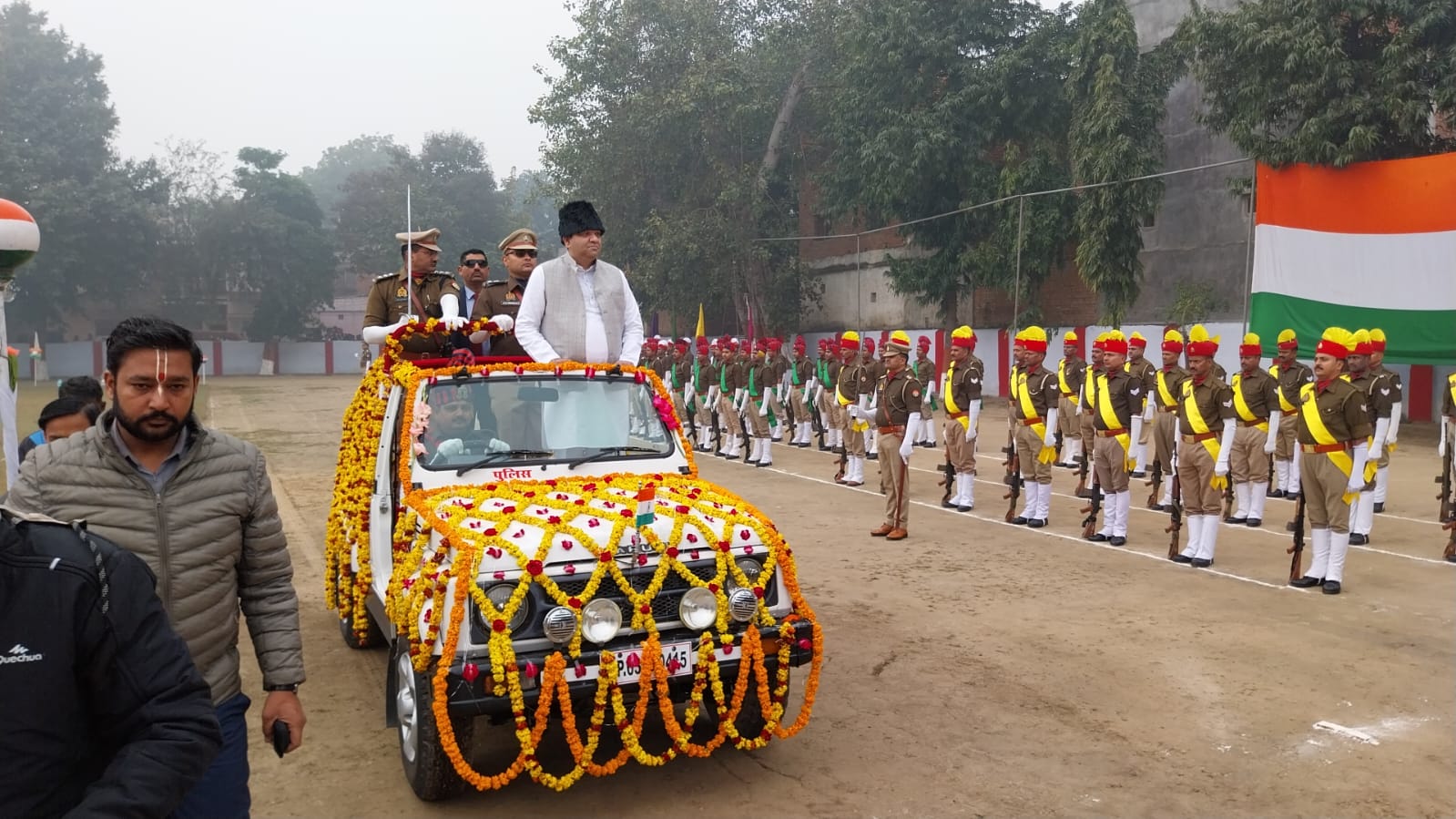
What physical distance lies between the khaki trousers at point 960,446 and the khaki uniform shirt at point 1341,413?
15.1 ft

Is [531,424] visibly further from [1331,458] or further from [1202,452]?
[1202,452]

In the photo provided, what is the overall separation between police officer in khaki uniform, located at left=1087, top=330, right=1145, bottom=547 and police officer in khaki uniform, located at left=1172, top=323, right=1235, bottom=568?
85cm

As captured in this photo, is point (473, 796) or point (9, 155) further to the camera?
point (9, 155)

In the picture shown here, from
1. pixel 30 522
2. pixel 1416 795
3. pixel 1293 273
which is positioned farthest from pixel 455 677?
pixel 1293 273

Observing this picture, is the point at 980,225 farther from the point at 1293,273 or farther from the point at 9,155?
the point at 9,155

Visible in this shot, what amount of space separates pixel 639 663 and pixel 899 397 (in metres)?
7.61

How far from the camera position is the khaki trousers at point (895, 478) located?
38.0 feet

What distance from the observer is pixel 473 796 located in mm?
4988

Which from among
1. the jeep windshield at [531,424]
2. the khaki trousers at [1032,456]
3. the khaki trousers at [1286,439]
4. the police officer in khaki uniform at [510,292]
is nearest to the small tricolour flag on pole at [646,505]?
the jeep windshield at [531,424]

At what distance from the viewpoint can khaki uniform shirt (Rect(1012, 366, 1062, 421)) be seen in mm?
12609

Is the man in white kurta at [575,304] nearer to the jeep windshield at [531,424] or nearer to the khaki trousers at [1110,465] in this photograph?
the jeep windshield at [531,424]

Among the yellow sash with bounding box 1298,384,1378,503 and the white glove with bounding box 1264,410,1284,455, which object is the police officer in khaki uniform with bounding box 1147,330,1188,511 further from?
the yellow sash with bounding box 1298,384,1378,503

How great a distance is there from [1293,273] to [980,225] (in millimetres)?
12097

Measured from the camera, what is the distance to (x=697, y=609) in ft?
15.8
